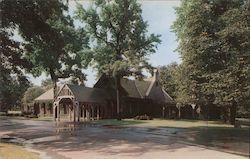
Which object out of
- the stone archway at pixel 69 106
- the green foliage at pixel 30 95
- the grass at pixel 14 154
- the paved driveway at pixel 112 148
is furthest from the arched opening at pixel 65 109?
the grass at pixel 14 154

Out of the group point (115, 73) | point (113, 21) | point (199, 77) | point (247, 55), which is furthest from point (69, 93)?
point (247, 55)

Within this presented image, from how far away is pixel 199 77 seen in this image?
90.5 feet

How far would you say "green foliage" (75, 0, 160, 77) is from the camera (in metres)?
46.9

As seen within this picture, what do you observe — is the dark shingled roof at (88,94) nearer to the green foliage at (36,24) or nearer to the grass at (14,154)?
the green foliage at (36,24)

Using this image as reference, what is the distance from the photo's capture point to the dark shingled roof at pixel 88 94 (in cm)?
4998

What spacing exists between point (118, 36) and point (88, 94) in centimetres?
876

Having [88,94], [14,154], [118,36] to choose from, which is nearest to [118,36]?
[118,36]

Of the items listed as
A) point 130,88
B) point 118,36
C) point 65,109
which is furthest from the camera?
point 130,88

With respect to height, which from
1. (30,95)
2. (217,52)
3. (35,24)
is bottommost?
(30,95)

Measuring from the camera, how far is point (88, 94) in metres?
52.3

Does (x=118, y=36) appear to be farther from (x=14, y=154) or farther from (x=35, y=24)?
(x=14, y=154)

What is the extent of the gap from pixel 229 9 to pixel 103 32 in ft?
78.3

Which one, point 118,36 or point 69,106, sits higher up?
point 118,36

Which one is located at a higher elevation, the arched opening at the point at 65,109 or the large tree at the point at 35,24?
the large tree at the point at 35,24
